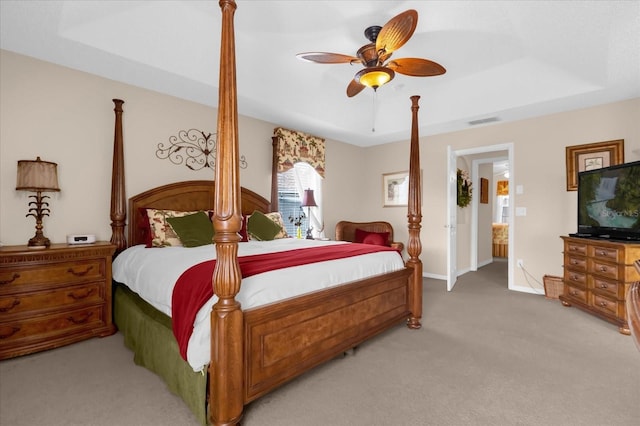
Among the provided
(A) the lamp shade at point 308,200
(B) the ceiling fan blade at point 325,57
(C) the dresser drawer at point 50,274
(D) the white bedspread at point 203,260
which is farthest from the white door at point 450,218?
(C) the dresser drawer at point 50,274

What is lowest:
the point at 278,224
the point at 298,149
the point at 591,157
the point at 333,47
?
the point at 278,224

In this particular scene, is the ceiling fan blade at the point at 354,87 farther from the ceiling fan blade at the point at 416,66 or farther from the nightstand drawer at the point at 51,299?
the nightstand drawer at the point at 51,299

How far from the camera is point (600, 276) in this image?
3137mm

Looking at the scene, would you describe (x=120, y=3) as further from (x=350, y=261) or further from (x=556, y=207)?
(x=556, y=207)

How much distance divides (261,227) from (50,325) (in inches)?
81.3

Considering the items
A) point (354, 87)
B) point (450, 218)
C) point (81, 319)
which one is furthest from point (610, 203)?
point (81, 319)

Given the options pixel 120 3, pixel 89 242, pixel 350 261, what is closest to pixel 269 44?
pixel 120 3

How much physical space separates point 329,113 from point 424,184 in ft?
6.90

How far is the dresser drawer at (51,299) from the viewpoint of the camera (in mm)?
2314

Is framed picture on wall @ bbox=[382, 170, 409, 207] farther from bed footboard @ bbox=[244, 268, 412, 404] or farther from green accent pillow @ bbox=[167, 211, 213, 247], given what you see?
green accent pillow @ bbox=[167, 211, 213, 247]

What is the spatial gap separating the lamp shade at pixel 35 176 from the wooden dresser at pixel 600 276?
16.8 ft

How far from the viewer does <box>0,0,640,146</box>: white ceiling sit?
2.55 meters

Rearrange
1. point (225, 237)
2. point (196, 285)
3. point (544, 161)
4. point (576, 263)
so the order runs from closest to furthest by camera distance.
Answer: point (225, 237), point (196, 285), point (576, 263), point (544, 161)

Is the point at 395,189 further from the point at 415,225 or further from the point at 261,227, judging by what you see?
the point at 261,227
